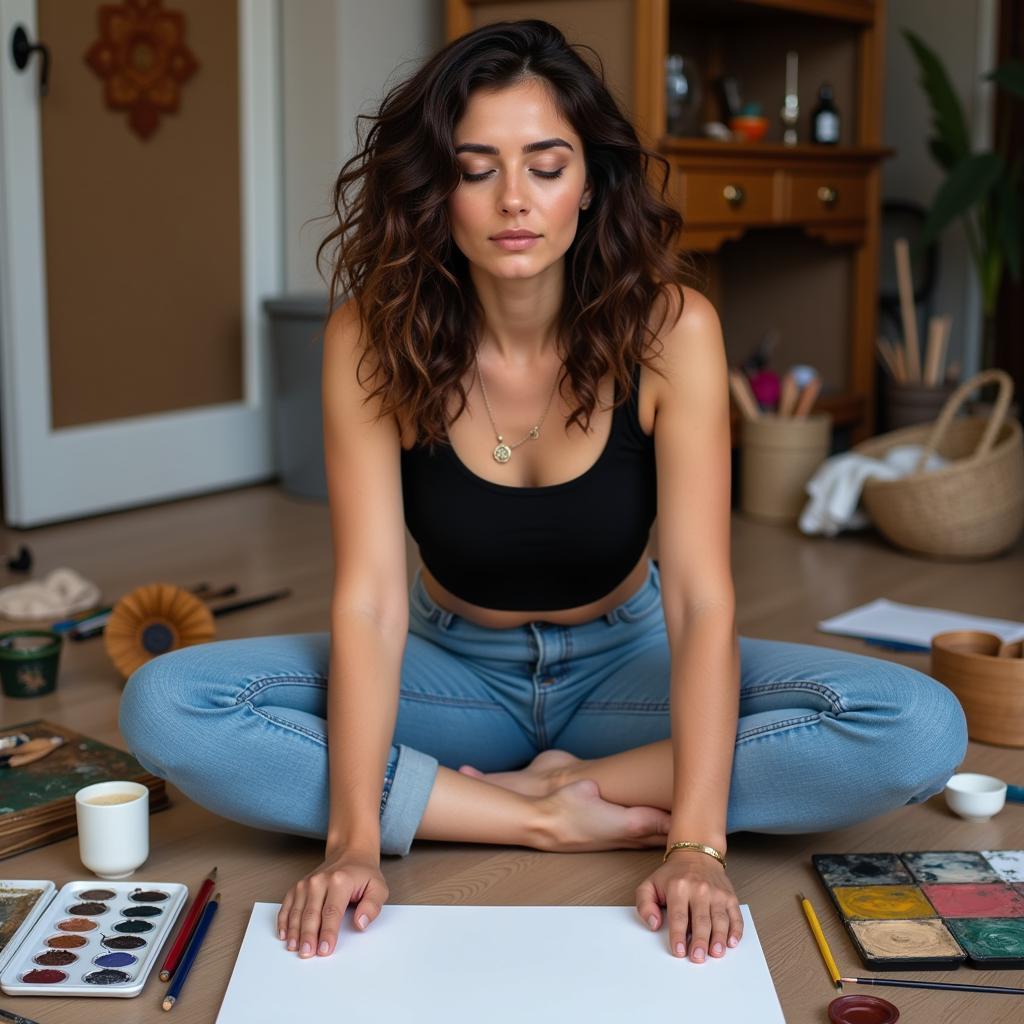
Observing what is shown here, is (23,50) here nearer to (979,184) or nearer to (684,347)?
(684,347)

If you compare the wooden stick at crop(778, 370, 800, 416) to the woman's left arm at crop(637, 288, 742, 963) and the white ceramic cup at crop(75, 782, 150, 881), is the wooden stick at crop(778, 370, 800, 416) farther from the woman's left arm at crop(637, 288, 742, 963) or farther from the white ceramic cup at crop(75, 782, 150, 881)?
the white ceramic cup at crop(75, 782, 150, 881)

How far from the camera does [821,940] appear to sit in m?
1.46

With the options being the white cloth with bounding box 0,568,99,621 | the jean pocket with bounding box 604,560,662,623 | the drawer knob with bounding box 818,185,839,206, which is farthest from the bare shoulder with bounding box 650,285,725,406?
the drawer knob with bounding box 818,185,839,206

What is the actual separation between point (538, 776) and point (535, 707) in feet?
0.29

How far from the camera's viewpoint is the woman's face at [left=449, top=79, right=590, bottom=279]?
1.54 meters

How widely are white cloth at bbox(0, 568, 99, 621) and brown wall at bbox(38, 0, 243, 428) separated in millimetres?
860

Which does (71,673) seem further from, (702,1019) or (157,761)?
(702,1019)

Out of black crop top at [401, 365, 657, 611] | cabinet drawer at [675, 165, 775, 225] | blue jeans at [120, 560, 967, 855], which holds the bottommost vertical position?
blue jeans at [120, 560, 967, 855]

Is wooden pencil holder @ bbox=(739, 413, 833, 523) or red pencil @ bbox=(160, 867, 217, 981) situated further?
wooden pencil holder @ bbox=(739, 413, 833, 523)

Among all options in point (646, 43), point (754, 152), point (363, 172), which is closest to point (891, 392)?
point (754, 152)

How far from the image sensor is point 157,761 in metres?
1.60

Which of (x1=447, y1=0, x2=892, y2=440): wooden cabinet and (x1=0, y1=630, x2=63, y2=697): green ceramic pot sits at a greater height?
(x1=447, y1=0, x2=892, y2=440): wooden cabinet

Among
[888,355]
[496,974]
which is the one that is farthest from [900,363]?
[496,974]

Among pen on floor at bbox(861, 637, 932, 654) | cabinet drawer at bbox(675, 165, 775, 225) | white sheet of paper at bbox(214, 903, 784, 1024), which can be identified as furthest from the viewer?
cabinet drawer at bbox(675, 165, 775, 225)
